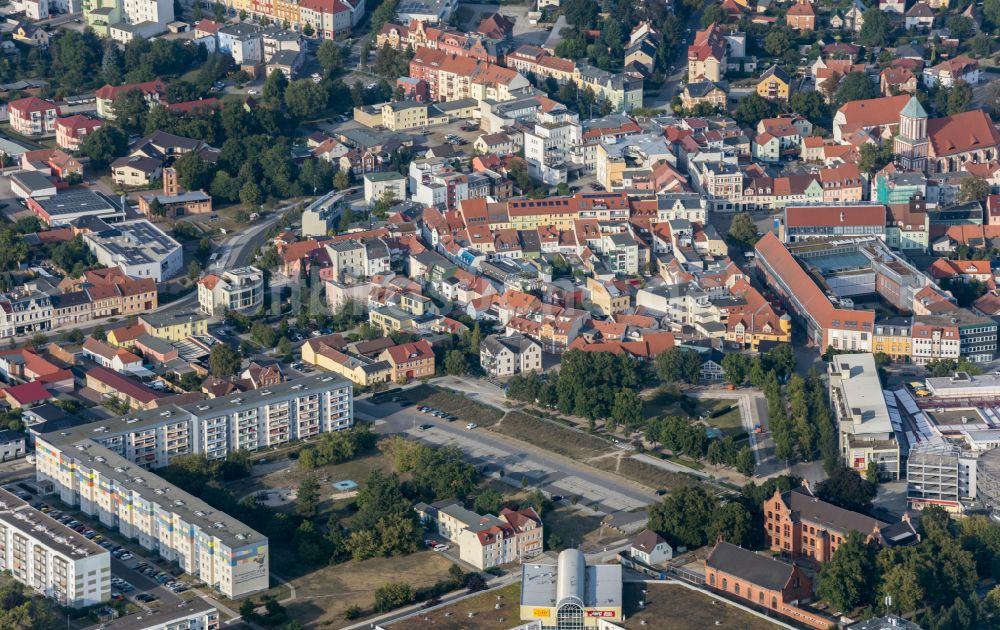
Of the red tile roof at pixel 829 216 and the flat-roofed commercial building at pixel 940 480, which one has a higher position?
the red tile roof at pixel 829 216

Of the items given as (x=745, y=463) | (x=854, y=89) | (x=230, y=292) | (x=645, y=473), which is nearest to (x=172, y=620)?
(x=645, y=473)

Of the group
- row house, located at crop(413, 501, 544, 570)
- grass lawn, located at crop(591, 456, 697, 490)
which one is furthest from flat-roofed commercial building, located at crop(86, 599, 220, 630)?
grass lawn, located at crop(591, 456, 697, 490)

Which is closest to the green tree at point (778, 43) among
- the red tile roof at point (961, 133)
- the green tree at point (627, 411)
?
the red tile roof at point (961, 133)

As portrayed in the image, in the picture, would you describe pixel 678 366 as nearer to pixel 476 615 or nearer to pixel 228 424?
pixel 228 424

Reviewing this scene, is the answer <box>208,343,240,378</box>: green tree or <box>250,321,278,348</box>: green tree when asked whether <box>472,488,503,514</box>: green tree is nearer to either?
<box>208,343,240,378</box>: green tree

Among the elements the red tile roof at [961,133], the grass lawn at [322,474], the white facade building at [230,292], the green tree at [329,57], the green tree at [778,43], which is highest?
the green tree at [778,43]

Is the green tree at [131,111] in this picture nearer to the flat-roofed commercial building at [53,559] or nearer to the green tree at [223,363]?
the green tree at [223,363]
